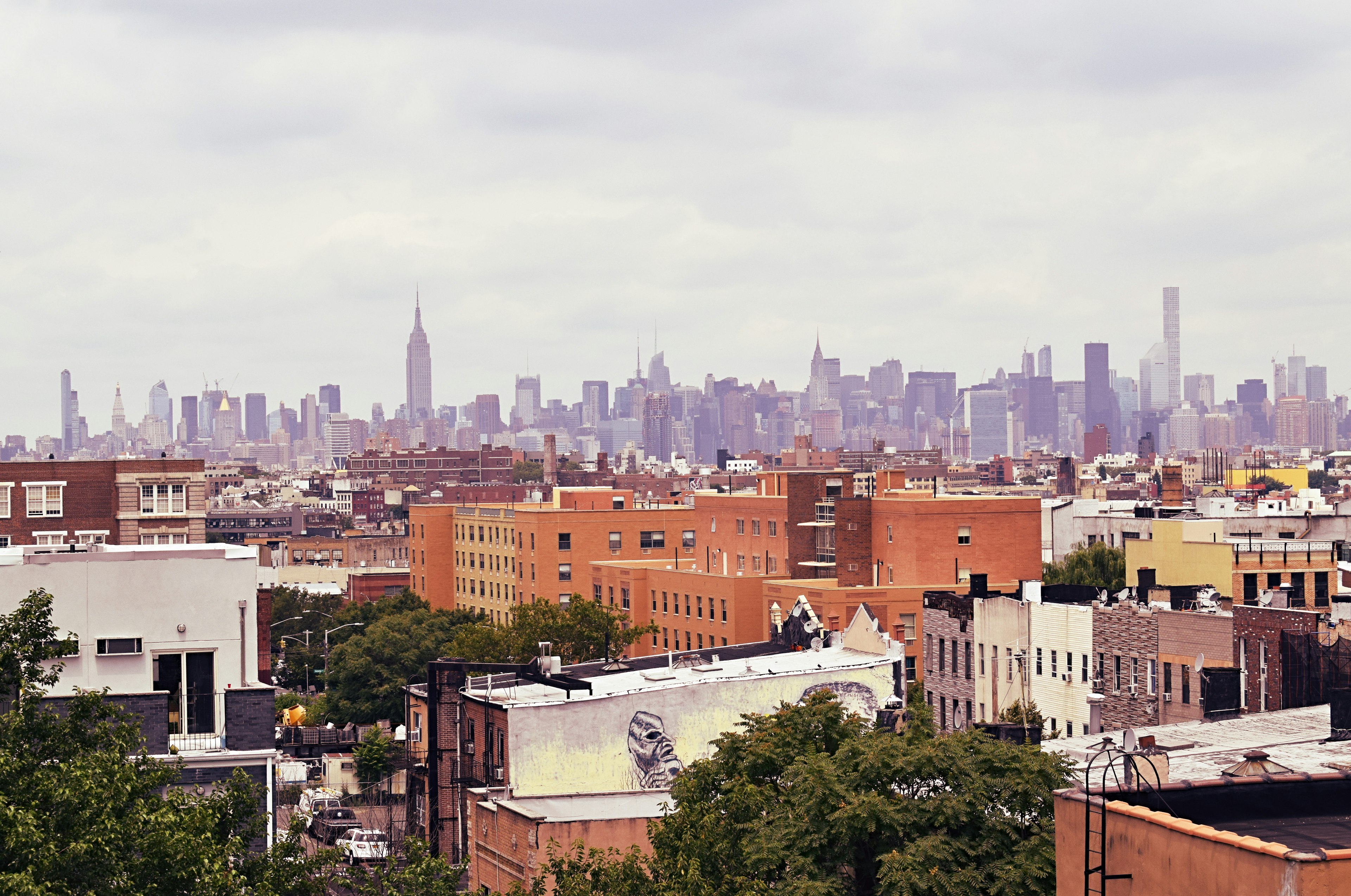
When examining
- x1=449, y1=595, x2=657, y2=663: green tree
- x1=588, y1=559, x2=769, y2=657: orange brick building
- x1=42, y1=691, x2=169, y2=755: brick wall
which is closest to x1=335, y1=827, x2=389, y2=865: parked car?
x1=42, y1=691, x2=169, y2=755: brick wall

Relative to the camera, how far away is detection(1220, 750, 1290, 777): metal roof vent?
26.2 meters

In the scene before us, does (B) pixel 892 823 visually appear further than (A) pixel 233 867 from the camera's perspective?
Yes

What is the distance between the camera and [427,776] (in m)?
65.2

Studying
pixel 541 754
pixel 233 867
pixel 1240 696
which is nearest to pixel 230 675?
pixel 541 754

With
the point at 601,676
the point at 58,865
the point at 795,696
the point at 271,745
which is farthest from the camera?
the point at 601,676

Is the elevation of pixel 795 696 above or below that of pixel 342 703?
above

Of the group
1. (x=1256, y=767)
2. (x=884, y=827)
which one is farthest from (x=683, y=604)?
(x=1256, y=767)

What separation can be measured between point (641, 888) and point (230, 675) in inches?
579

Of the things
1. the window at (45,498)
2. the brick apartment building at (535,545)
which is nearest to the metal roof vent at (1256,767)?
the window at (45,498)

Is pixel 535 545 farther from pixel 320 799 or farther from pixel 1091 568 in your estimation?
pixel 320 799

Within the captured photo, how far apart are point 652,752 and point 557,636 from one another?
39.9 m

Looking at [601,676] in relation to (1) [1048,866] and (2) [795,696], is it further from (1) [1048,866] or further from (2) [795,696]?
(1) [1048,866]

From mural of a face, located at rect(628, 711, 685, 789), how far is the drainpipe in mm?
14384

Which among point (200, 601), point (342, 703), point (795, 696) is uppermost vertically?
point (200, 601)
